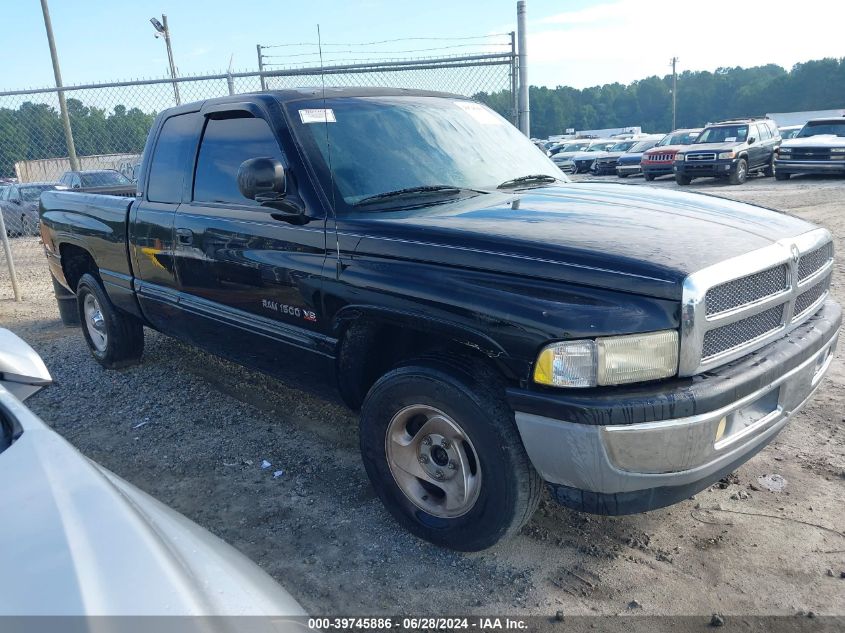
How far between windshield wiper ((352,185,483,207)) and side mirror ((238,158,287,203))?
14.8 inches

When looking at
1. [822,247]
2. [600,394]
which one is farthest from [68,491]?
[822,247]

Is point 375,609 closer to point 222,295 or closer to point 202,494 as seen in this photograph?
point 202,494

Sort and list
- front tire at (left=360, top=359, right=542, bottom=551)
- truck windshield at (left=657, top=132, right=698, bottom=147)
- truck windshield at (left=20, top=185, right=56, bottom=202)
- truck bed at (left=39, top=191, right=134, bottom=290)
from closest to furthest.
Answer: front tire at (left=360, top=359, right=542, bottom=551), truck bed at (left=39, top=191, right=134, bottom=290), truck windshield at (left=20, top=185, right=56, bottom=202), truck windshield at (left=657, top=132, right=698, bottom=147)

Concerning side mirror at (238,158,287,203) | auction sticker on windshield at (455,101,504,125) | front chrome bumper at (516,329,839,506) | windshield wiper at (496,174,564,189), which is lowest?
front chrome bumper at (516,329,839,506)

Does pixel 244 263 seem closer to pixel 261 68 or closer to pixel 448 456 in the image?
pixel 448 456

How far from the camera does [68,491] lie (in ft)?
5.11

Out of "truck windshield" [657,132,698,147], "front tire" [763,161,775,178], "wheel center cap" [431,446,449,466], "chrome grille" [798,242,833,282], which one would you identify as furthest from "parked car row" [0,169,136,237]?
"front tire" [763,161,775,178]

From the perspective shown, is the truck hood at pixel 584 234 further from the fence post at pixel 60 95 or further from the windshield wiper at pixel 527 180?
the fence post at pixel 60 95

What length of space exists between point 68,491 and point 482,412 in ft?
4.68

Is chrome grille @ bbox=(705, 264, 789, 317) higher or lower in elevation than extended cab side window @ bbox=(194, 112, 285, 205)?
lower

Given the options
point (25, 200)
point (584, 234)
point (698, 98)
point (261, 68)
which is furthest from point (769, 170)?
point (698, 98)

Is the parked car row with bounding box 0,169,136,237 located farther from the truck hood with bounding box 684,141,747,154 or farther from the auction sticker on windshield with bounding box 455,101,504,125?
the truck hood with bounding box 684,141,747,154

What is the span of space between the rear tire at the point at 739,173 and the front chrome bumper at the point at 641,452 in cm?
1883

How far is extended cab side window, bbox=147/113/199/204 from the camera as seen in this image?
4.25m
